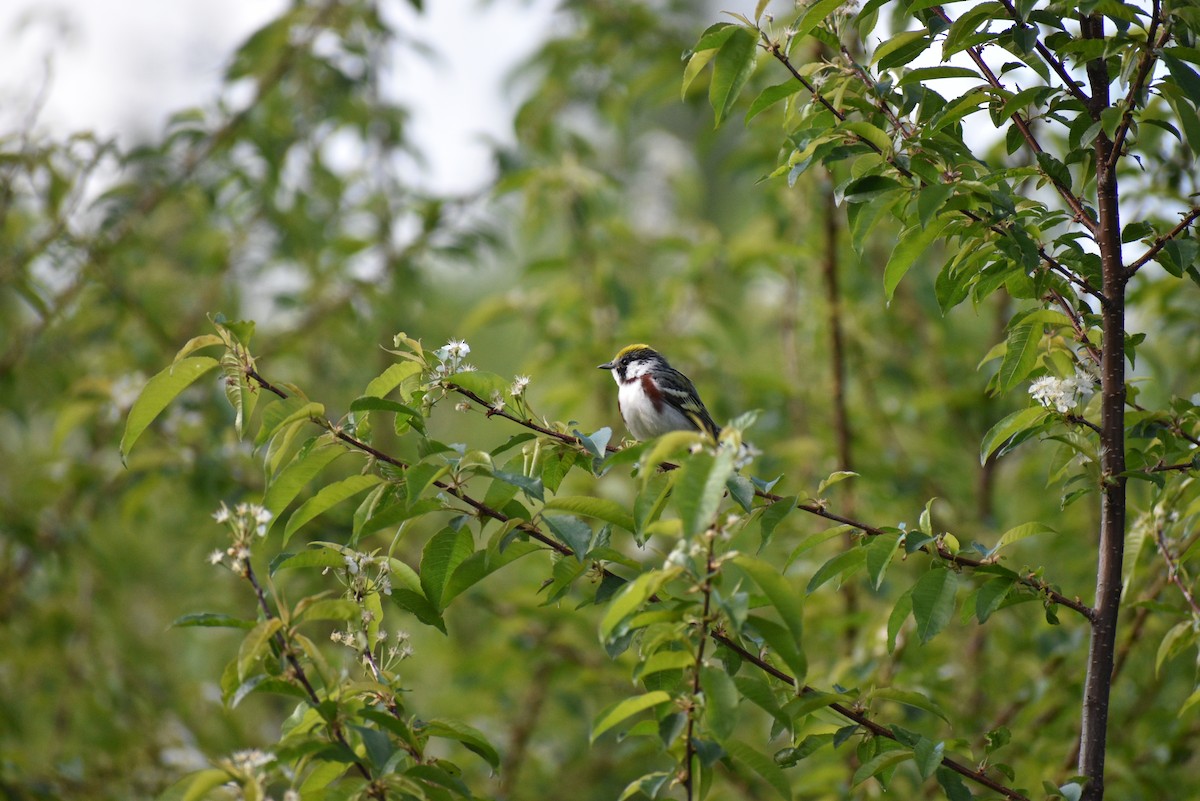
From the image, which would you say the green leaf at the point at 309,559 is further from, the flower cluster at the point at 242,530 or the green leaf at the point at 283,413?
the green leaf at the point at 283,413

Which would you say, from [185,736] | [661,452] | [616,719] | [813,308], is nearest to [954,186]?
[661,452]

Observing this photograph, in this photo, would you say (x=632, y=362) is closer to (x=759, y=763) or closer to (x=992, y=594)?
(x=992, y=594)

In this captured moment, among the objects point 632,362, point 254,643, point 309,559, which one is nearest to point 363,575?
point 309,559

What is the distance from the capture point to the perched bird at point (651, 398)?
468 cm

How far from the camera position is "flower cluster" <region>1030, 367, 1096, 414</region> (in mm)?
2268

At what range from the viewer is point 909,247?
7.40ft

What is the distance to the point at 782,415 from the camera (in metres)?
6.06

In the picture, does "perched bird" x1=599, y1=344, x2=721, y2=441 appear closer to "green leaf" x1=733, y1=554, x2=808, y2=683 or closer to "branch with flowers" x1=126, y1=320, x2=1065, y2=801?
"branch with flowers" x1=126, y1=320, x2=1065, y2=801

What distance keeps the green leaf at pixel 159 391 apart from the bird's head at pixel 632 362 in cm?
299

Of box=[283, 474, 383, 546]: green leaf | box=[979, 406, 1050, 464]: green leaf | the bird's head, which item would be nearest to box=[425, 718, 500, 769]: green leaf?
box=[283, 474, 383, 546]: green leaf

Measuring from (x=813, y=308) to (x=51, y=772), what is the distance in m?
4.19

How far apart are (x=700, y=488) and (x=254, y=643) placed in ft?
2.68

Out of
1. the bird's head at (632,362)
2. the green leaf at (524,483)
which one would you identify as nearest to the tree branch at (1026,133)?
the green leaf at (524,483)

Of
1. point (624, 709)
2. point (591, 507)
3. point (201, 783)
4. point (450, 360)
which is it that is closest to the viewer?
point (201, 783)
